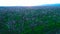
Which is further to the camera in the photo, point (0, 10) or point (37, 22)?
point (0, 10)

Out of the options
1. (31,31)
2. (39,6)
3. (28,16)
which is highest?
(39,6)

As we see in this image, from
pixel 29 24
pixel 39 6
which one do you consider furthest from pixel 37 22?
pixel 39 6

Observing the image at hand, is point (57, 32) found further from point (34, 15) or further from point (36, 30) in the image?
point (34, 15)

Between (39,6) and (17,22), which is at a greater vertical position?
(39,6)

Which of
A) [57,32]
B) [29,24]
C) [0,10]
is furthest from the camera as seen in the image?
[0,10]

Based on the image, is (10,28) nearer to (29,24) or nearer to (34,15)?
(29,24)

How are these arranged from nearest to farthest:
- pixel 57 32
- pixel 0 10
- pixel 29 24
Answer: pixel 57 32, pixel 29 24, pixel 0 10
